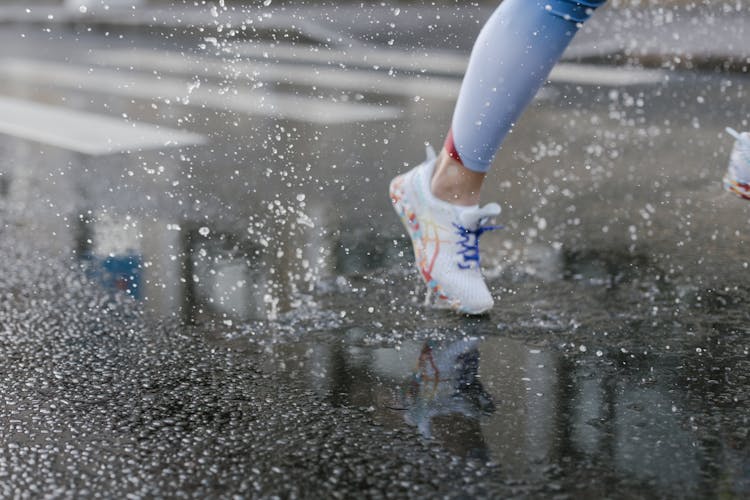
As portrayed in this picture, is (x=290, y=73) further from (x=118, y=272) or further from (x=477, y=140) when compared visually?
(x=477, y=140)

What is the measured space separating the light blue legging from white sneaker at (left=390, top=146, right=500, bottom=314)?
0.12m

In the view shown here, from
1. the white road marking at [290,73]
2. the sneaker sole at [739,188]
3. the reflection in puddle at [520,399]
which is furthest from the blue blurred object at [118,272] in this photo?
the white road marking at [290,73]

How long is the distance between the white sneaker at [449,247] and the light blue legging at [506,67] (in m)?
0.12

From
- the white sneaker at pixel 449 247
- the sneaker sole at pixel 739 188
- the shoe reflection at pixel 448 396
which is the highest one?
the sneaker sole at pixel 739 188

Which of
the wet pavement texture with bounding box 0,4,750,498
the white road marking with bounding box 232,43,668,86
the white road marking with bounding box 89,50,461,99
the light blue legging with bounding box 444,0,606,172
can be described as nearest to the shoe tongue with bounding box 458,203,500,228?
the light blue legging with bounding box 444,0,606,172

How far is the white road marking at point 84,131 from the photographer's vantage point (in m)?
5.32

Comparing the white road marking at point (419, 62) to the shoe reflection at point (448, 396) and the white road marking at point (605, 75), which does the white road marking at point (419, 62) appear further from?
the shoe reflection at point (448, 396)

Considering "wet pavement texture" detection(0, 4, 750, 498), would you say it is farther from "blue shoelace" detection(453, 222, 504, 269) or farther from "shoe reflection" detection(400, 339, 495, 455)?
"blue shoelace" detection(453, 222, 504, 269)

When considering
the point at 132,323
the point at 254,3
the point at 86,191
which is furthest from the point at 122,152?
the point at 254,3

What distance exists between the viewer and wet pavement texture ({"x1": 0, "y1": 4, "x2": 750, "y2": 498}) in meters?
1.96

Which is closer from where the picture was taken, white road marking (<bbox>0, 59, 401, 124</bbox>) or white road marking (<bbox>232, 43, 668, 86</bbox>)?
white road marking (<bbox>0, 59, 401, 124</bbox>)

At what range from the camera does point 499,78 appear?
281 centimetres

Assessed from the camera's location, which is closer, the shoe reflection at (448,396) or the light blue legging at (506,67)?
the shoe reflection at (448,396)

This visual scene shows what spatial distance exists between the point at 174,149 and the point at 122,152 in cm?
22
